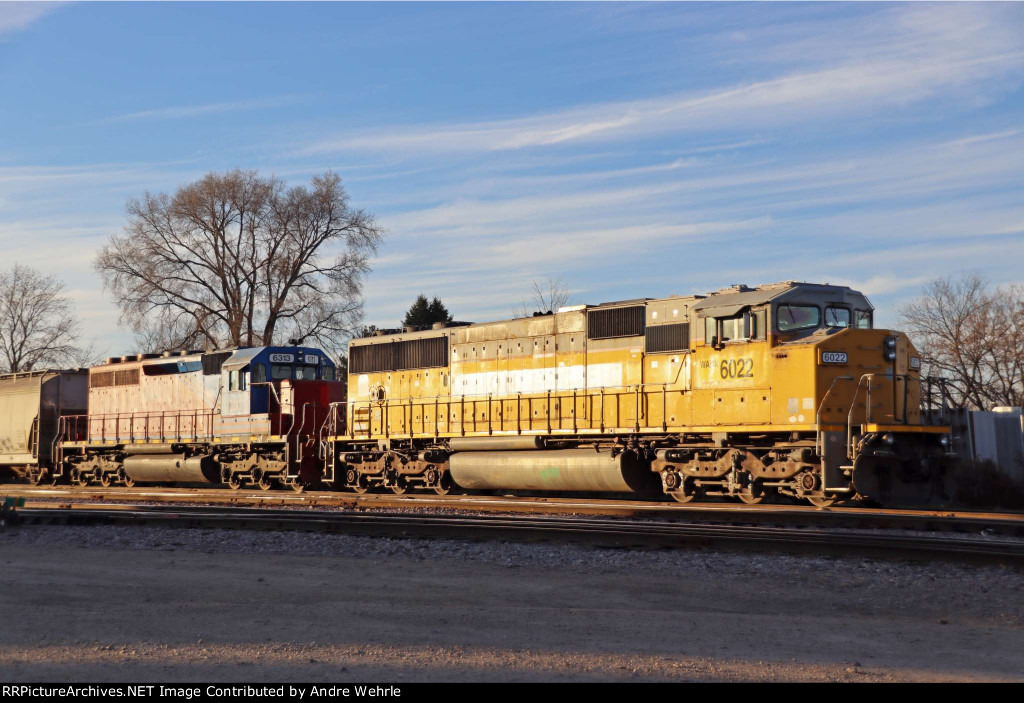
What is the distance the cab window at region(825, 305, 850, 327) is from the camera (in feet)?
56.5

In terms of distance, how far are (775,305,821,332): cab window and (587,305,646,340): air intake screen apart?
2.92 meters

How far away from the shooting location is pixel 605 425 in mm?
19562

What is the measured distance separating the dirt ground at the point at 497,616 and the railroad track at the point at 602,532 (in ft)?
1.34

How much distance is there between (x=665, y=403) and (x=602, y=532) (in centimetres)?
640

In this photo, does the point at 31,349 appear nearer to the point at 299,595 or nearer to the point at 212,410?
the point at 212,410

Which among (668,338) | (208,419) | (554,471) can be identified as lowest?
(554,471)

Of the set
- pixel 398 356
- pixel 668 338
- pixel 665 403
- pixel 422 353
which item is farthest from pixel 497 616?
pixel 398 356

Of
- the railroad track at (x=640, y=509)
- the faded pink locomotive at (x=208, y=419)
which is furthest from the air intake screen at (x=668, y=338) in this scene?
the faded pink locomotive at (x=208, y=419)

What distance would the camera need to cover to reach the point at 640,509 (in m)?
15.7

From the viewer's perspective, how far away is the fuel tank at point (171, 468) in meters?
26.6

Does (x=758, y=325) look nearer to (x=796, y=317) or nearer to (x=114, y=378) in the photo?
(x=796, y=317)

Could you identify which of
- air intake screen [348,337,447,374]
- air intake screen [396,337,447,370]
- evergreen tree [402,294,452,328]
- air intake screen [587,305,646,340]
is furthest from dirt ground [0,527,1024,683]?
evergreen tree [402,294,452,328]

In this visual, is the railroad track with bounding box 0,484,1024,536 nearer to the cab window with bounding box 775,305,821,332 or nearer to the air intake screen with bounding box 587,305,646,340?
the cab window with bounding box 775,305,821,332

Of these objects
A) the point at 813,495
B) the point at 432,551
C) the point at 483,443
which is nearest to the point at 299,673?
the point at 432,551
